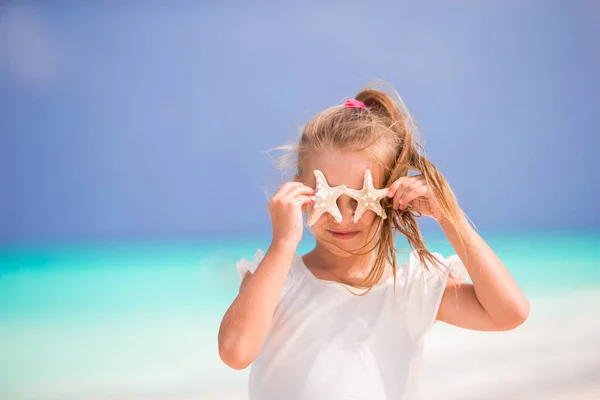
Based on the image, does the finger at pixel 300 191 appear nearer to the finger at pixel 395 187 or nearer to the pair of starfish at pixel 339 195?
the pair of starfish at pixel 339 195

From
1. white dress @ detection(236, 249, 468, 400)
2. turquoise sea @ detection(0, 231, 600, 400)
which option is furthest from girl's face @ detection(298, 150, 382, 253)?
turquoise sea @ detection(0, 231, 600, 400)

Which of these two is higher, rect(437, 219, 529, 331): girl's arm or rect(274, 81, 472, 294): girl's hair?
rect(274, 81, 472, 294): girl's hair

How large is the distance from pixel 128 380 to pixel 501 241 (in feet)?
18.0

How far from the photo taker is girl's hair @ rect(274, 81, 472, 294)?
57.4 inches

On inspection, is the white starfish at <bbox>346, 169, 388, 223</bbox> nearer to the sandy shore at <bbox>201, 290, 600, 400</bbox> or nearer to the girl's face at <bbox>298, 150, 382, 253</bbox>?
the girl's face at <bbox>298, 150, 382, 253</bbox>

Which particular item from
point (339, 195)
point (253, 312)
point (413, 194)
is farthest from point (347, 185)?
point (253, 312)

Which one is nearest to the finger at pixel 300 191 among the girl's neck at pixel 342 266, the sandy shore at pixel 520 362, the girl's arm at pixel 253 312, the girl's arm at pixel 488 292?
the girl's arm at pixel 253 312

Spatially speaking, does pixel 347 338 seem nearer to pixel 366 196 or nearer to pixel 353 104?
pixel 366 196

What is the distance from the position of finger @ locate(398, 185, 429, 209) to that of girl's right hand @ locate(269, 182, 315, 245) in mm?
209

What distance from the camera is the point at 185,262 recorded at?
5.88 metres

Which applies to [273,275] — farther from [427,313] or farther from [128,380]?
[128,380]

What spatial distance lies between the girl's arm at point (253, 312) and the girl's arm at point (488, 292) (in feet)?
1.33

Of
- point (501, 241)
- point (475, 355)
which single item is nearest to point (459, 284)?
point (475, 355)

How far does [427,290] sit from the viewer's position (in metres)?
1.53
